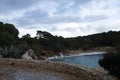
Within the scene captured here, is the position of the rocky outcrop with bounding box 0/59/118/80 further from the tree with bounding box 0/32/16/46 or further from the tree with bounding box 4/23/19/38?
the tree with bounding box 4/23/19/38

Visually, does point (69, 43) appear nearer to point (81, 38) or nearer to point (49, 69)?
point (81, 38)

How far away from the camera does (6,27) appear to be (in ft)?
191

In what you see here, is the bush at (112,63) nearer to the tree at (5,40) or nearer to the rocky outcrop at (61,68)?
the rocky outcrop at (61,68)

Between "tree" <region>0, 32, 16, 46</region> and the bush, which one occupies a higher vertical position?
"tree" <region>0, 32, 16, 46</region>

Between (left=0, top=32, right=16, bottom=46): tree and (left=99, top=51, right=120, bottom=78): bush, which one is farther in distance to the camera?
(left=0, top=32, right=16, bottom=46): tree

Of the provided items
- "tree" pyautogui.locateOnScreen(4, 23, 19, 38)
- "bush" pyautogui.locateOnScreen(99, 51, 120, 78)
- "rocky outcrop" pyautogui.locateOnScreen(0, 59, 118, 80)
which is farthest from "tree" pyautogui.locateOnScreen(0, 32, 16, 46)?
"bush" pyautogui.locateOnScreen(99, 51, 120, 78)

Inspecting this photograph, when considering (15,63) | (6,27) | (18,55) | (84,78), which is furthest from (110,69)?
(6,27)

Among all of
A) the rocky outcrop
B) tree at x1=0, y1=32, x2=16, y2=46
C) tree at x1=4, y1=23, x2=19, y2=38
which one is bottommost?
the rocky outcrop

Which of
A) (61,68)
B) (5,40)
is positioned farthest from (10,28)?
(61,68)

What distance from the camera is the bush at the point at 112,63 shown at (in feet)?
53.5

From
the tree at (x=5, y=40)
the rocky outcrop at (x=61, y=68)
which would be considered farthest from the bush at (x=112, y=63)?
the tree at (x=5, y=40)

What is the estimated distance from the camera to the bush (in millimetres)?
16312

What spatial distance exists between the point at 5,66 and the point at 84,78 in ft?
13.0

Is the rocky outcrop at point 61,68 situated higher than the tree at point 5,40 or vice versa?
the tree at point 5,40
